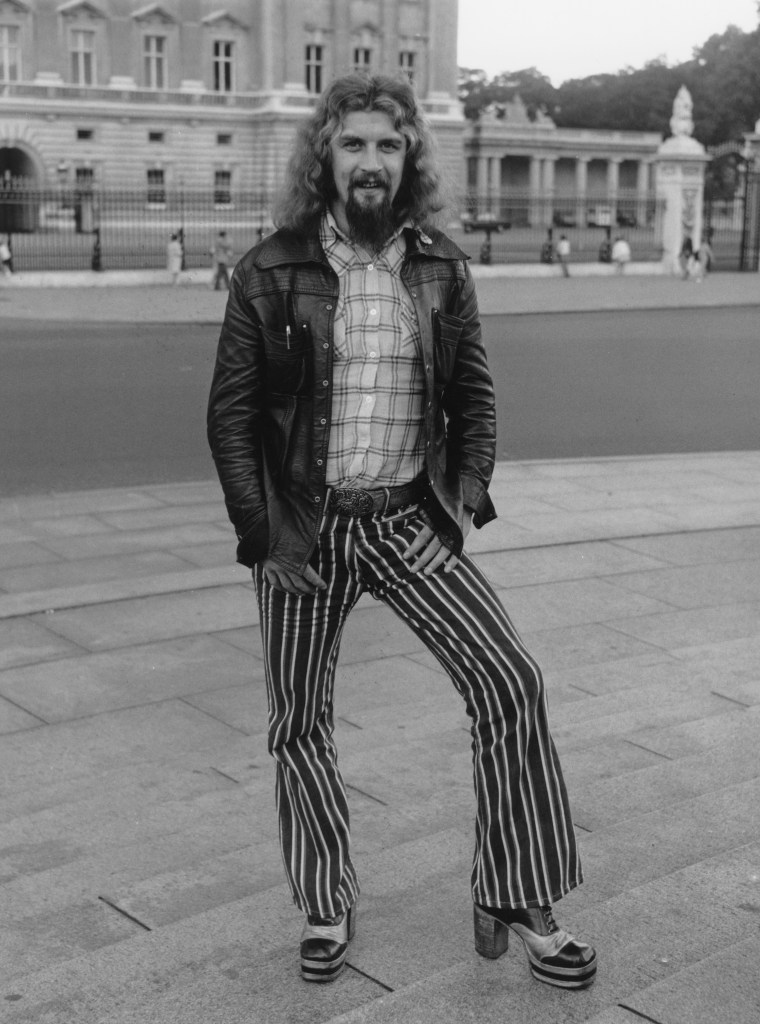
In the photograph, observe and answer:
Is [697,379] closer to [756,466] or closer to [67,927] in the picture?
[756,466]

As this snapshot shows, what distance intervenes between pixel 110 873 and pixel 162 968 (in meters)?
0.51

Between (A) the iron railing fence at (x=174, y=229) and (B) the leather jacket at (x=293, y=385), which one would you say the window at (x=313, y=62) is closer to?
(A) the iron railing fence at (x=174, y=229)

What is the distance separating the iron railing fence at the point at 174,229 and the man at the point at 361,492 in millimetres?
27884

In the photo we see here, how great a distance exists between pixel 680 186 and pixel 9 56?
3250 centimetres

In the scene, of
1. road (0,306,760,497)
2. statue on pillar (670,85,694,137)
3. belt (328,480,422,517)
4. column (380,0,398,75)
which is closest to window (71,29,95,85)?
column (380,0,398,75)

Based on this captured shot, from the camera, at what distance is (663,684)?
461cm

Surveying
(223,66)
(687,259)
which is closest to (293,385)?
(687,259)

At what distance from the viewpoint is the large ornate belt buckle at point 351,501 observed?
9.14 feet

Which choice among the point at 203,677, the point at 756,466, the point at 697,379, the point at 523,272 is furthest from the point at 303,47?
the point at 203,677

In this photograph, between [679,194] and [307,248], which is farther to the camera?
[679,194]

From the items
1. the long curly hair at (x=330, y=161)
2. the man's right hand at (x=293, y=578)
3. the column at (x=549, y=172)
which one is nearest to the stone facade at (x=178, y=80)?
the column at (x=549, y=172)

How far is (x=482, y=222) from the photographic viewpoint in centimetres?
5588

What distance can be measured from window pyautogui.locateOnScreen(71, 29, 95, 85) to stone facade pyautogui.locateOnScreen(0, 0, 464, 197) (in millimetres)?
41

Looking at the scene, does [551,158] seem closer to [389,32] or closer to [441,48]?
[441,48]
